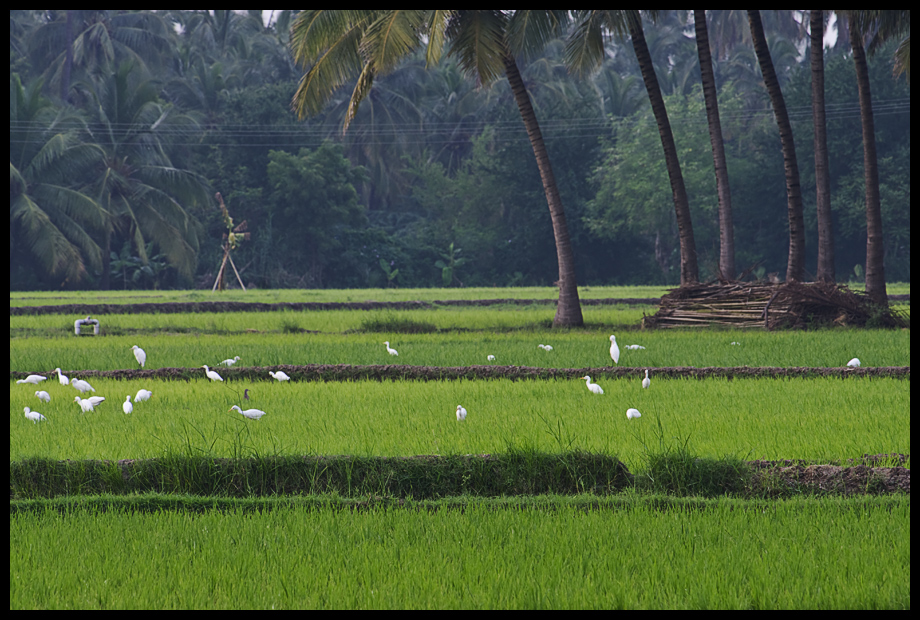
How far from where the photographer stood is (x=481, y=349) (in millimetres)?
11758

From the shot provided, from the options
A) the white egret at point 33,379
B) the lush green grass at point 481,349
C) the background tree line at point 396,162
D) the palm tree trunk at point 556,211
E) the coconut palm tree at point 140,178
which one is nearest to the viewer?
the white egret at point 33,379

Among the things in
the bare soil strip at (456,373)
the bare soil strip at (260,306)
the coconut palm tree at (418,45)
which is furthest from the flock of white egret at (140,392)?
the bare soil strip at (260,306)

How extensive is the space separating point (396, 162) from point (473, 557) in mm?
38858

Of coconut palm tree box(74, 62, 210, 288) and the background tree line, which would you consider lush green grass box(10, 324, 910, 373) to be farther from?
coconut palm tree box(74, 62, 210, 288)

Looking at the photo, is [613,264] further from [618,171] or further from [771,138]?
[771,138]

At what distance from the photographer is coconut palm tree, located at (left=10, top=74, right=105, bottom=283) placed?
27.9 m

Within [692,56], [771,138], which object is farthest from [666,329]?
[692,56]

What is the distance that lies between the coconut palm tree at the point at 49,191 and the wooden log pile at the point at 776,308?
828 inches

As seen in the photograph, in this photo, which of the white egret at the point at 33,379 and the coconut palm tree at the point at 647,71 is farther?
the coconut palm tree at the point at 647,71

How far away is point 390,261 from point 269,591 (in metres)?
34.7

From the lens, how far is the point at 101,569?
13.0 feet

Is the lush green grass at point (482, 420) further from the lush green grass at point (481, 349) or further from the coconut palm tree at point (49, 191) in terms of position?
the coconut palm tree at point (49, 191)

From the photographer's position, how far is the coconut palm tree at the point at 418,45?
1233 centimetres

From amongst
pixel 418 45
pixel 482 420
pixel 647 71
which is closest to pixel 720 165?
pixel 647 71
